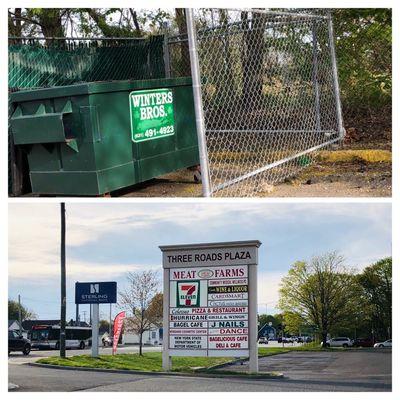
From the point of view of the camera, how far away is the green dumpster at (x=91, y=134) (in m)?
7.37

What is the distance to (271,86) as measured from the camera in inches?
431

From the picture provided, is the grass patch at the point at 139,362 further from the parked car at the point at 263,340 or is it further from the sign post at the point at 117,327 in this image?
the parked car at the point at 263,340

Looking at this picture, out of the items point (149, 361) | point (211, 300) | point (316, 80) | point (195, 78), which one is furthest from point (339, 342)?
point (195, 78)

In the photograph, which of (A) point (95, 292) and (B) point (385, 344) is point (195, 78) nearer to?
(B) point (385, 344)

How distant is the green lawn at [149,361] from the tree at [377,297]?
1002mm

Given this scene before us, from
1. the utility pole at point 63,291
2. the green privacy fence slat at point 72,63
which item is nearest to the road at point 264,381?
the utility pole at point 63,291

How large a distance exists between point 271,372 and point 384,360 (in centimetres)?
153

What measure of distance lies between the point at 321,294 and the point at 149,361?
4098 mm

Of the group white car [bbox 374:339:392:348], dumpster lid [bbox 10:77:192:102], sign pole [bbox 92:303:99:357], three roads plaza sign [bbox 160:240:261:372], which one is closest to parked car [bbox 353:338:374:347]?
white car [bbox 374:339:392:348]

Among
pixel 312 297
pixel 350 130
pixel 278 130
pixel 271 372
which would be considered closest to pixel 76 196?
pixel 271 372

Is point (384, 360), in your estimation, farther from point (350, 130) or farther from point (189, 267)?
Result: point (350, 130)

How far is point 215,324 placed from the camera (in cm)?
879

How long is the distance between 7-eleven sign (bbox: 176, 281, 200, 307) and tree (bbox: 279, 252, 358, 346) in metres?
2.34

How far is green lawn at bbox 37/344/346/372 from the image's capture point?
29.5 feet
